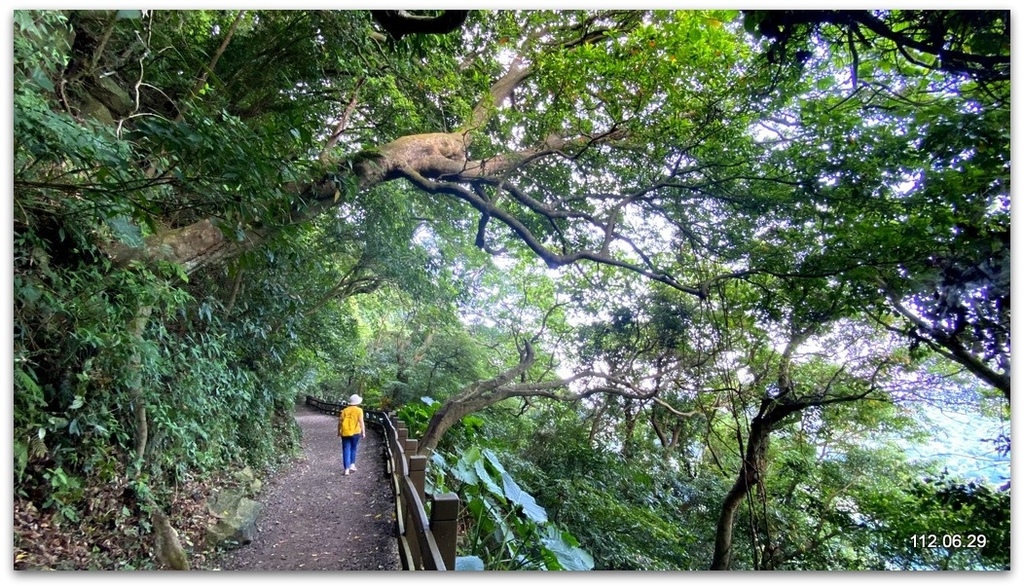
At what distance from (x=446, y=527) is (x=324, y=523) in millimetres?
1907

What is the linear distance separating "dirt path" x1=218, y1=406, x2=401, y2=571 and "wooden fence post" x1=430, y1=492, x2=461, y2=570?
916mm

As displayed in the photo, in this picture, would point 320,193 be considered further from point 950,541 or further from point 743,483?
point 743,483

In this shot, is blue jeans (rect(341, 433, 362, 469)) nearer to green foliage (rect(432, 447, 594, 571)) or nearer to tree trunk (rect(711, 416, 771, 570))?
green foliage (rect(432, 447, 594, 571))

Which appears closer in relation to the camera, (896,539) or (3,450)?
(3,450)

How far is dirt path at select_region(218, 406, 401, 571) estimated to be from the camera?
2.52 m

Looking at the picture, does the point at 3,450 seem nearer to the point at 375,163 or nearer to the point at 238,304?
the point at 375,163

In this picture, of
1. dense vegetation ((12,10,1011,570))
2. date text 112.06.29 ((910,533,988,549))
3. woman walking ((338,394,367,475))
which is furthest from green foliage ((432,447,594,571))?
woman walking ((338,394,367,475))

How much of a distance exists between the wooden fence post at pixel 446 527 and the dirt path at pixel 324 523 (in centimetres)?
92

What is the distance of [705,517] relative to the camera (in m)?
4.05

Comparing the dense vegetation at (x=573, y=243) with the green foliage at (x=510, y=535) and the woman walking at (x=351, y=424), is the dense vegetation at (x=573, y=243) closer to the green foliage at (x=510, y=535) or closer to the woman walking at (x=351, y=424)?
the green foliage at (x=510, y=535)

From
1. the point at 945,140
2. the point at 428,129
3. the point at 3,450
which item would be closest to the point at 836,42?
the point at 945,140

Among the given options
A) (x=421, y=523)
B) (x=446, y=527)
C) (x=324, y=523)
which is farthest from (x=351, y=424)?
(x=446, y=527)

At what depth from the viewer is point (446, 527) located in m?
1.70

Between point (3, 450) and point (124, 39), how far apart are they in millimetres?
1968
